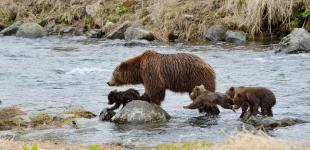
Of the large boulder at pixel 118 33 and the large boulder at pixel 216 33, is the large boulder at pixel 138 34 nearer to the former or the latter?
the large boulder at pixel 118 33

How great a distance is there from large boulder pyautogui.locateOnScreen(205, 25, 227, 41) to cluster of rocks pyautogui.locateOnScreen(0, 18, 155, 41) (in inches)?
70.5

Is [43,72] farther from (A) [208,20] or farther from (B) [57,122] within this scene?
(A) [208,20]

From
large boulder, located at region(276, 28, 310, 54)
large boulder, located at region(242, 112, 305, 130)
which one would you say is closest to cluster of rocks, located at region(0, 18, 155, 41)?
large boulder, located at region(276, 28, 310, 54)

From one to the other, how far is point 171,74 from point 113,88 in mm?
3151

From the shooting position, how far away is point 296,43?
17.0m

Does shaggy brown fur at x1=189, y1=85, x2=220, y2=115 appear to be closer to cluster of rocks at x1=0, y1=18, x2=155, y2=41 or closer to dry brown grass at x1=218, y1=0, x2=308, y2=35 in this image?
dry brown grass at x1=218, y1=0, x2=308, y2=35

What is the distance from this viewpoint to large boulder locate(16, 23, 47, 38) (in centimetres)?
2319

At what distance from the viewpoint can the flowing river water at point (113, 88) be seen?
9383 mm

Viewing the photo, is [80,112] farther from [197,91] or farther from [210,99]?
[210,99]

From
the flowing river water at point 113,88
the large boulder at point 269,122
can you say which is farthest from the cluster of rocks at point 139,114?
the large boulder at point 269,122

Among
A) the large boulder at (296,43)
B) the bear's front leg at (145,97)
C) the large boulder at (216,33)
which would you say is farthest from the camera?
the large boulder at (216,33)

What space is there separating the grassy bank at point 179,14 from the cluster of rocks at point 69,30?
0.49 m

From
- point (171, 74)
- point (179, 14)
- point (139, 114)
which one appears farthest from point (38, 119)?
point (179, 14)

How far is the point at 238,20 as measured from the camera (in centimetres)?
2045
